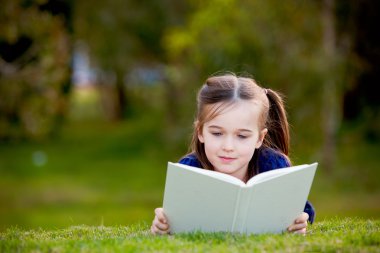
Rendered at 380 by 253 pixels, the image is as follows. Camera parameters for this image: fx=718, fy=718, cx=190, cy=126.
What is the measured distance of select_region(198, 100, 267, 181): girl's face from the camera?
4570 mm

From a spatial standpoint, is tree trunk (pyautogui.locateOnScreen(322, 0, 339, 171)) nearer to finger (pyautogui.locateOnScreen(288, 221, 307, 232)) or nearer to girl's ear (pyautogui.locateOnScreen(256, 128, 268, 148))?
girl's ear (pyautogui.locateOnScreen(256, 128, 268, 148))

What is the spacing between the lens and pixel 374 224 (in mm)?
5109

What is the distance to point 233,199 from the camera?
161 inches

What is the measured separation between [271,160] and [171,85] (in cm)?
1700

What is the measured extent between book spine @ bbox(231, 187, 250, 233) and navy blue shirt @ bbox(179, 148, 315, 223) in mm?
885

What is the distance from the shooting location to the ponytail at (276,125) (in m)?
5.29

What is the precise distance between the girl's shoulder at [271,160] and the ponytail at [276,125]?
169 millimetres

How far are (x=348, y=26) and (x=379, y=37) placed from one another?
708 mm

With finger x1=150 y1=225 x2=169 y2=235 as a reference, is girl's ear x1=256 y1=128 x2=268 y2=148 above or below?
above

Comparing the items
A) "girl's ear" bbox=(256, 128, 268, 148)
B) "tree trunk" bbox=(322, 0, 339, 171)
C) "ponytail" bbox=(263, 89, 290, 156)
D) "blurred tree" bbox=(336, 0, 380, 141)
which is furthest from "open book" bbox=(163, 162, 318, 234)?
"blurred tree" bbox=(336, 0, 380, 141)

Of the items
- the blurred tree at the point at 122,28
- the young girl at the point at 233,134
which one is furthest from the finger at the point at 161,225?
the blurred tree at the point at 122,28

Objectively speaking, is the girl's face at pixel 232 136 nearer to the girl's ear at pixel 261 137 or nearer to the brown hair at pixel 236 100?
the brown hair at pixel 236 100

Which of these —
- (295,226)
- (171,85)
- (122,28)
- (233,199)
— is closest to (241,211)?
(233,199)

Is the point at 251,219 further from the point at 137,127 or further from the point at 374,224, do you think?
the point at 137,127
